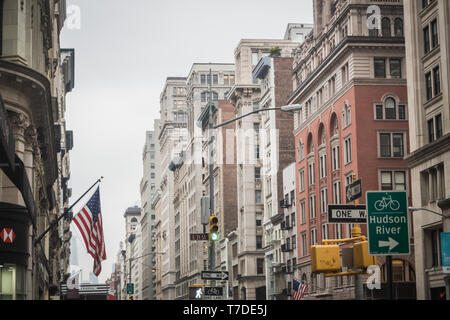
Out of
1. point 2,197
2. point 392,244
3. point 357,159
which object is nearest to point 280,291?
point 357,159

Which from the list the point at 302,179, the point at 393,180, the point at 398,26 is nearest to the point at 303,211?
the point at 302,179

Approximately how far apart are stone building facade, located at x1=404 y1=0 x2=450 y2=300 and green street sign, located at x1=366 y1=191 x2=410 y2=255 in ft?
146

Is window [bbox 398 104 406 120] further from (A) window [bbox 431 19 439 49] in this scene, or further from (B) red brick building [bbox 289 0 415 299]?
(A) window [bbox 431 19 439 49]

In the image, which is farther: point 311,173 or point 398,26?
point 311,173

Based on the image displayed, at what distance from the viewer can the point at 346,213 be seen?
→ 58.0ft

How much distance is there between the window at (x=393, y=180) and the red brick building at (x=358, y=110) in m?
0.10

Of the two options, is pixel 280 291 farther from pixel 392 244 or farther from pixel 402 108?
pixel 392 244

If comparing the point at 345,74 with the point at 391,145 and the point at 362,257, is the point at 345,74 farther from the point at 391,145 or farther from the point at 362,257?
the point at 362,257

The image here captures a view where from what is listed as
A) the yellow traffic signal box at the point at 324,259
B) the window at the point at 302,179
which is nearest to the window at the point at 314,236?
the window at the point at 302,179

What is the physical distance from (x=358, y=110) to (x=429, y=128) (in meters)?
13.6

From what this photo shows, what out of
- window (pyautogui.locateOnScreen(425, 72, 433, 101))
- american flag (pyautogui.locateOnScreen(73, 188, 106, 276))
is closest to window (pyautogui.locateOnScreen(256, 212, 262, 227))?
window (pyautogui.locateOnScreen(425, 72, 433, 101))

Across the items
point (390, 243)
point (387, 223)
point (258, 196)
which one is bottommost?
point (390, 243)

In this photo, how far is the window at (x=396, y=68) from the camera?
255 feet
